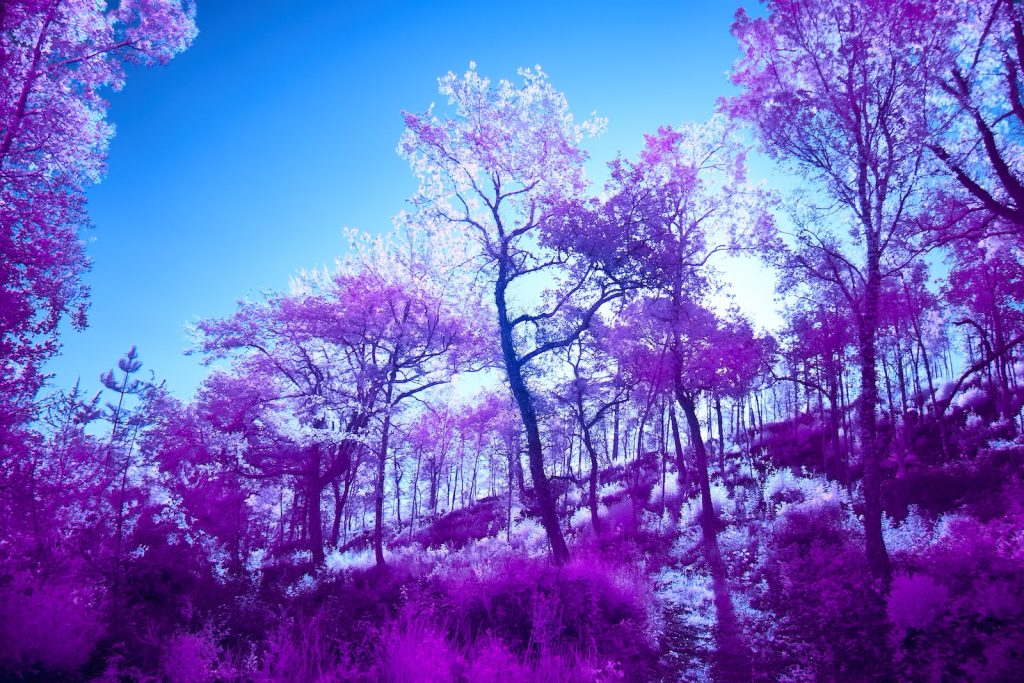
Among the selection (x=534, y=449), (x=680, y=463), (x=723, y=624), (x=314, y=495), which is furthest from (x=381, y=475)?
(x=680, y=463)

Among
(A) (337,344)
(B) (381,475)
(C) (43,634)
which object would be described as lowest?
(C) (43,634)

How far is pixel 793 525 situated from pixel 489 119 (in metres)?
15.1

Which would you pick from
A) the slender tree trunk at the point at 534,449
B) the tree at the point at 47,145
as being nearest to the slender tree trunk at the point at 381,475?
the slender tree trunk at the point at 534,449

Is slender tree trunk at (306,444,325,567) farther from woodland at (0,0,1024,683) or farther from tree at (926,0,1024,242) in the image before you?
tree at (926,0,1024,242)

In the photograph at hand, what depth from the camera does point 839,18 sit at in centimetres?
961

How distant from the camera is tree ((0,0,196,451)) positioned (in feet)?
27.3

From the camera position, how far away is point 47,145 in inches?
356

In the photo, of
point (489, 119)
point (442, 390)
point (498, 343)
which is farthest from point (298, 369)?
point (489, 119)

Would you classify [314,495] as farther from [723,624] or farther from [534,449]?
[723,624]

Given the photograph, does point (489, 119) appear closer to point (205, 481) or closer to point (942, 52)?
point (942, 52)

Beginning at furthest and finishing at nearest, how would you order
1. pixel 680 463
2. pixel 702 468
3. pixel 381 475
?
pixel 680 463
pixel 702 468
pixel 381 475

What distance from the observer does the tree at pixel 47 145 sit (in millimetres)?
8312

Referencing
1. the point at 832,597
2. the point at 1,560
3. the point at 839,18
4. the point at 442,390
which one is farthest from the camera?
the point at 442,390

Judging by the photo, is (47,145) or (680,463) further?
(680,463)
